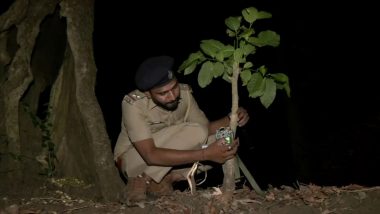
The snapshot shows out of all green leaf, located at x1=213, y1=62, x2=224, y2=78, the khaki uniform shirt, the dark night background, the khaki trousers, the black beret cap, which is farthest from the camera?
the dark night background

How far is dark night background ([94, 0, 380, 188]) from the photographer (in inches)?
Result: 293

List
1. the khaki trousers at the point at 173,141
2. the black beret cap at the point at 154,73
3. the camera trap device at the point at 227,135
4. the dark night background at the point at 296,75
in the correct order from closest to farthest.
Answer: the camera trap device at the point at 227,135, the black beret cap at the point at 154,73, the khaki trousers at the point at 173,141, the dark night background at the point at 296,75

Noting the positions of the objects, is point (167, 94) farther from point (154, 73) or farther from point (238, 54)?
point (238, 54)

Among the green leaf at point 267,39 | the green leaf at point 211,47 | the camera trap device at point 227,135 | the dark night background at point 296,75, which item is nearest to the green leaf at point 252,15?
the green leaf at point 267,39

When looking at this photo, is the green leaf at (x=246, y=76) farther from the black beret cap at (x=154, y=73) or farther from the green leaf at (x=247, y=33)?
the black beret cap at (x=154, y=73)

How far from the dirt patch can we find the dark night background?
14.2 feet

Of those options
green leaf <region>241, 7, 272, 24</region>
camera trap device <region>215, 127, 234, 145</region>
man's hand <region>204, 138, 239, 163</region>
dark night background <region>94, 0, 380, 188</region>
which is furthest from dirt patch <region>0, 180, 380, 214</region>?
dark night background <region>94, 0, 380, 188</region>

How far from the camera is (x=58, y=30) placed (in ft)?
13.5

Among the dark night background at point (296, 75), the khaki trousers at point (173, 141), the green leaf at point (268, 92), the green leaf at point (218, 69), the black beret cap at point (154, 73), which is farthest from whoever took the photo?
the dark night background at point (296, 75)

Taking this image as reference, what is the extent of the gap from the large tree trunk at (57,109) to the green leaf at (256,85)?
150 cm

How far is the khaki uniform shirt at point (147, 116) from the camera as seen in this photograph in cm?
363

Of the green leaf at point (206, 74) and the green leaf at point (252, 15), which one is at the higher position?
the green leaf at point (252, 15)

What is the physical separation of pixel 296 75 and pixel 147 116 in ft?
13.6

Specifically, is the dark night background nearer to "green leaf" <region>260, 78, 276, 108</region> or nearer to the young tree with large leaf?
the young tree with large leaf
